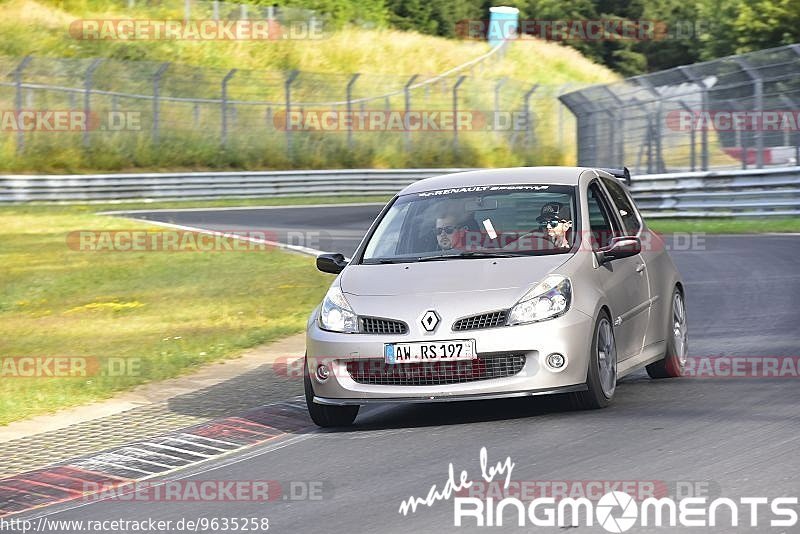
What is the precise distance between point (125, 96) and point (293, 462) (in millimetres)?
37363

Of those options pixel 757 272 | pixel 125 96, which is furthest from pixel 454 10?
pixel 757 272

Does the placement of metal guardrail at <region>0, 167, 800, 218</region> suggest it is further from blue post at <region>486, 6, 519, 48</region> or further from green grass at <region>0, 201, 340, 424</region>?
blue post at <region>486, 6, 519, 48</region>

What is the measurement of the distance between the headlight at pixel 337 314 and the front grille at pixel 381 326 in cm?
A: 7

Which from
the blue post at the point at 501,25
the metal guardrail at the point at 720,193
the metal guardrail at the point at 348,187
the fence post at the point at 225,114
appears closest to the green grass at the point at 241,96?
the fence post at the point at 225,114

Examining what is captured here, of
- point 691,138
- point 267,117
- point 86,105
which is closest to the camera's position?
point 691,138

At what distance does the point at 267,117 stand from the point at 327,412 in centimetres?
3797

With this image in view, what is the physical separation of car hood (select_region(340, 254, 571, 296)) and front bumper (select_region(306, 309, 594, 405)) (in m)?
0.31

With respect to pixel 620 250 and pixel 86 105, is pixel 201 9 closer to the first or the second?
pixel 86 105

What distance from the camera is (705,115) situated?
28.9 m

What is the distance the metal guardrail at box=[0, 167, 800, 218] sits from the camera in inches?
1044

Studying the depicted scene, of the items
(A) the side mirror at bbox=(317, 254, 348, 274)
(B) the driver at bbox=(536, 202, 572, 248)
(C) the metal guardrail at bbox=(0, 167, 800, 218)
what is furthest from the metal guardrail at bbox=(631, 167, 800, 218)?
(A) the side mirror at bbox=(317, 254, 348, 274)

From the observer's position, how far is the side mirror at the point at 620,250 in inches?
368

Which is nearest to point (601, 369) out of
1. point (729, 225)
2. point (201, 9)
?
point (729, 225)

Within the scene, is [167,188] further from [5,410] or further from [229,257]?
[5,410]
